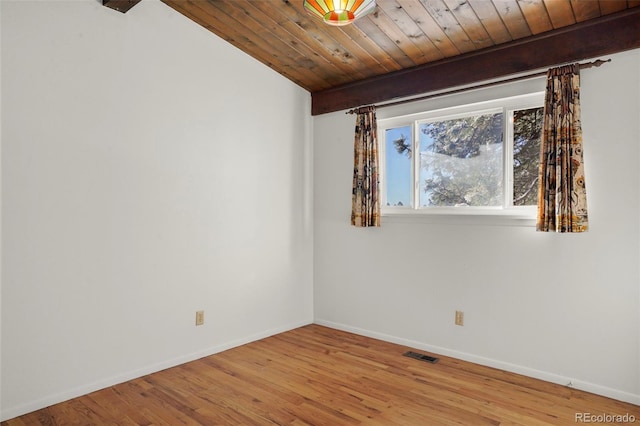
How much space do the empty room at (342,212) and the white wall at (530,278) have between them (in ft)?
0.05

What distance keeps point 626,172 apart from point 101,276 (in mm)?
3576

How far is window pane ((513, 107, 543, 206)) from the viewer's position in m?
3.03

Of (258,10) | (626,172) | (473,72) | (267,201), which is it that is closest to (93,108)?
(258,10)

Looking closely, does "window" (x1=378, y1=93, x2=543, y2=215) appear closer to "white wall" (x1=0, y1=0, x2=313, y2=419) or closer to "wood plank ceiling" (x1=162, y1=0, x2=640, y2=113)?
"wood plank ceiling" (x1=162, y1=0, x2=640, y2=113)

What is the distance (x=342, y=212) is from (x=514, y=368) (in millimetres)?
2059

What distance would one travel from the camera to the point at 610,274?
262cm

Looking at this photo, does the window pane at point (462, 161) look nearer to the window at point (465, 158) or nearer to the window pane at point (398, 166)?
the window at point (465, 158)

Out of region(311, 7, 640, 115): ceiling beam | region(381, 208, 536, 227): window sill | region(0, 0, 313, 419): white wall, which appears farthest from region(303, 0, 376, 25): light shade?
region(381, 208, 536, 227): window sill

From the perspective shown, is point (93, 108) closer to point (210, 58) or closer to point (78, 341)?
point (210, 58)

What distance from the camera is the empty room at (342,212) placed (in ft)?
7.98

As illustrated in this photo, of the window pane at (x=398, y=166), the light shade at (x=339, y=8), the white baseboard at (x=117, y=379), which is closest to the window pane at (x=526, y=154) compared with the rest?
the window pane at (x=398, y=166)

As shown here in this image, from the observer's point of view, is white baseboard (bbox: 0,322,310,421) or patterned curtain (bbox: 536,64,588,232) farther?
patterned curtain (bbox: 536,64,588,232)

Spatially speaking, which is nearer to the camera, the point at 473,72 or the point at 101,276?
the point at 101,276

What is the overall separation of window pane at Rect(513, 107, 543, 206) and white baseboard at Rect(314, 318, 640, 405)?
1.26 m
